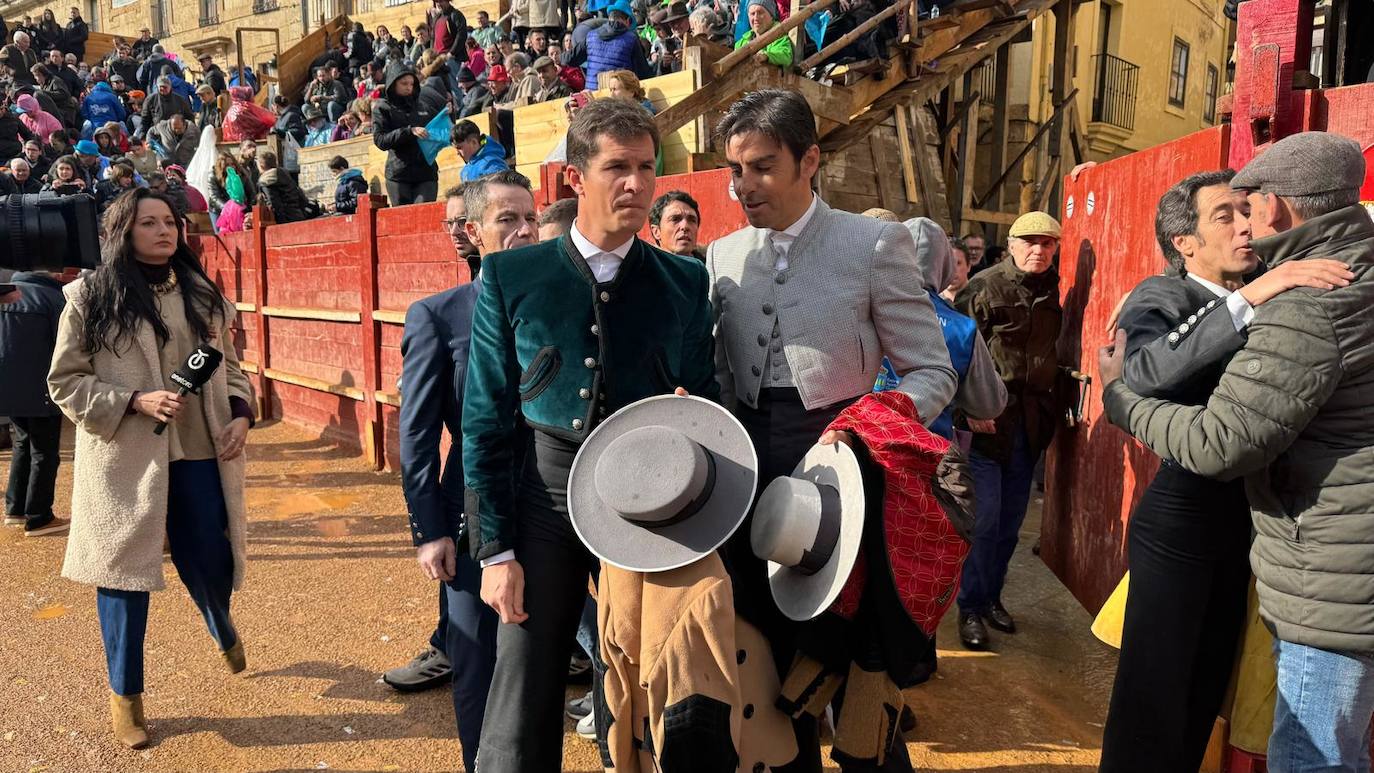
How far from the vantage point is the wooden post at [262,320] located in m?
11.2

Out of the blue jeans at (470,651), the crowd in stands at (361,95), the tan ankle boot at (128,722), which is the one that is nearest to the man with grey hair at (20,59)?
the crowd in stands at (361,95)

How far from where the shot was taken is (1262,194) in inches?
84.4

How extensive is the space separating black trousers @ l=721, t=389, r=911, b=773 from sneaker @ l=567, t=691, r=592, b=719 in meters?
1.67

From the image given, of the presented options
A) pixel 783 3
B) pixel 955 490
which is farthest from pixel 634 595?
pixel 783 3

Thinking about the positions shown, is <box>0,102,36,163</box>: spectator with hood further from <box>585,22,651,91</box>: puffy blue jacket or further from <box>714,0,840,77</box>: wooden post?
<box>714,0,840,77</box>: wooden post

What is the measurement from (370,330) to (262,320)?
3.41m

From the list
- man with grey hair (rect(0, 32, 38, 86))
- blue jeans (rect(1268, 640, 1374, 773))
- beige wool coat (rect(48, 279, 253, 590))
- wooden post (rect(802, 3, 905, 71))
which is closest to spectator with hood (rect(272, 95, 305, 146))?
man with grey hair (rect(0, 32, 38, 86))

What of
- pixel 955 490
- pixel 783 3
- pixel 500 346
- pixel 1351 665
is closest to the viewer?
pixel 1351 665

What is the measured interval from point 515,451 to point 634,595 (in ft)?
1.79

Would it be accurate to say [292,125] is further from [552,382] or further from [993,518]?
[552,382]

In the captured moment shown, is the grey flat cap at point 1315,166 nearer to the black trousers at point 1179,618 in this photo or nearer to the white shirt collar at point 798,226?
the black trousers at point 1179,618

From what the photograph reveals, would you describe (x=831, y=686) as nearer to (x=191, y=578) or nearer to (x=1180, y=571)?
(x=1180, y=571)

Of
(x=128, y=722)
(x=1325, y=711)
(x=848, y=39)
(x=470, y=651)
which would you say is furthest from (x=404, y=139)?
(x=1325, y=711)

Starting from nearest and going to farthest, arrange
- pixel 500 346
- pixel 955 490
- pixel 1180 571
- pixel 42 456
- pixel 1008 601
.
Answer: pixel 500 346 < pixel 1180 571 < pixel 955 490 < pixel 1008 601 < pixel 42 456
